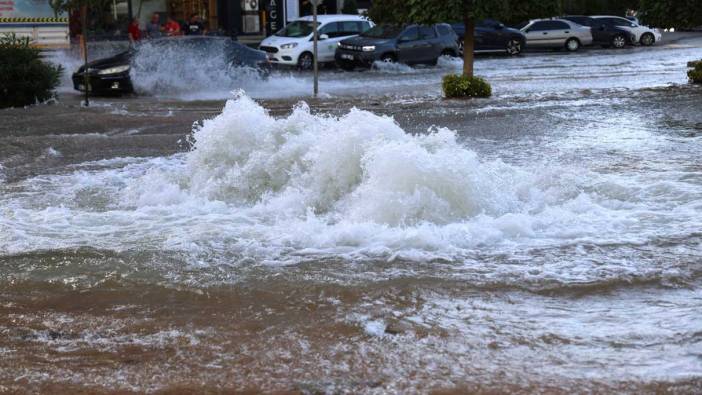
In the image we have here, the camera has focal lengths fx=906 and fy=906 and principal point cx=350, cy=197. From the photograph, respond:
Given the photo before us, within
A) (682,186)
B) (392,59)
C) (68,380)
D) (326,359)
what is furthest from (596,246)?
(392,59)

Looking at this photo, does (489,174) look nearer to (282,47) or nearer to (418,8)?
(418,8)

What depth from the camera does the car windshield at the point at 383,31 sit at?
90.2 feet

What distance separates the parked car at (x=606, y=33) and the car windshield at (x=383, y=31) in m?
12.2

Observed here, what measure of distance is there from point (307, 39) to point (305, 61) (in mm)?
651

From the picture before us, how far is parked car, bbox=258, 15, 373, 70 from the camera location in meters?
26.7

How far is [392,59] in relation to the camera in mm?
27188

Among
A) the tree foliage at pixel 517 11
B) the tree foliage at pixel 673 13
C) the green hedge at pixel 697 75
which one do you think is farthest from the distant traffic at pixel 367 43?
the green hedge at pixel 697 75

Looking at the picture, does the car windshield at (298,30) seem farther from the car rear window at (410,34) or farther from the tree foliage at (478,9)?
the tree foliage at (478,9)

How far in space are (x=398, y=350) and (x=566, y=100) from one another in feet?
46.5

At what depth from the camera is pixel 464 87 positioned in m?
19.0

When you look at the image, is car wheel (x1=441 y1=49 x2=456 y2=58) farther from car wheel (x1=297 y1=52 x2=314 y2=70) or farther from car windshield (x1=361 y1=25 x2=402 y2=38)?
car wheel (x1=297 y1=52 x2=314 y2=70)

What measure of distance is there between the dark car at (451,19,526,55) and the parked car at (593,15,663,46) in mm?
5573

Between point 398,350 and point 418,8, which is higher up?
point 418,8

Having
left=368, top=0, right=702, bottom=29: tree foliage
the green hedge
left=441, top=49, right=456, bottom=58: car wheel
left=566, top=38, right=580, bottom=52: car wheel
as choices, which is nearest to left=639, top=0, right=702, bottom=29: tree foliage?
left=368, top=0, right=702, bottom=29: tree foliage
